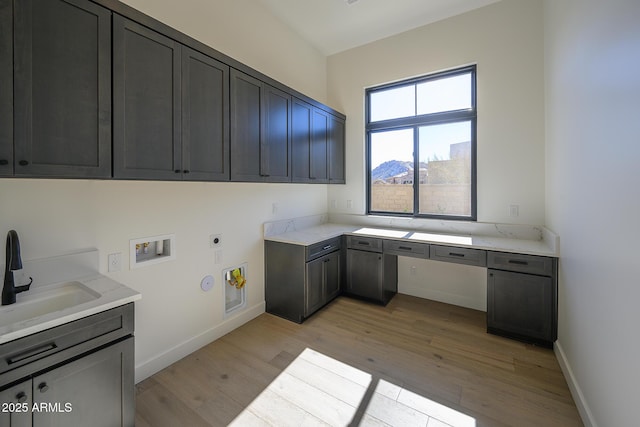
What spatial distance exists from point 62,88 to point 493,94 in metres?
3.77

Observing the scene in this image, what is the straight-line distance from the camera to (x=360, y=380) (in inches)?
82.2

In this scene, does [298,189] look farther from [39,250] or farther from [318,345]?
[39,250]

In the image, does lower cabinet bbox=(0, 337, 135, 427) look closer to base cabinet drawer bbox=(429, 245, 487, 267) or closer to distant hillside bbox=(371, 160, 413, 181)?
base cabinet drawer bbox=(429, 245, 487, 267)

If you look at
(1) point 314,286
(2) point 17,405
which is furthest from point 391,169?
(2) point 17,405

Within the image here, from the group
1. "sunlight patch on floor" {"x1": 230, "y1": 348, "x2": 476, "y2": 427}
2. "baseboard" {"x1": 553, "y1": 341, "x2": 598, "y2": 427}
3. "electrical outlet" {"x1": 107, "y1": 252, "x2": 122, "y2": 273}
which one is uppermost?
"electrical outlet" {"x1": 107, "y1": 252, "x2": 122, "y2": 273}

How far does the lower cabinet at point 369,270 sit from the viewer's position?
132 inches

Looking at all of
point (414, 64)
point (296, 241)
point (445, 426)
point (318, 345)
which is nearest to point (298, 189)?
point (296, 241)

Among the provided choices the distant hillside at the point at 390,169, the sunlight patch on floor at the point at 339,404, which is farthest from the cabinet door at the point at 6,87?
the distant hillside at the point at 390,169

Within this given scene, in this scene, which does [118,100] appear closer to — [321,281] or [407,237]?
[321,281]

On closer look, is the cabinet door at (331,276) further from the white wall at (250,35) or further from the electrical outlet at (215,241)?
the white wall at (250,35)

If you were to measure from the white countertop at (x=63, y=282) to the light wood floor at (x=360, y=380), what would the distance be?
2.97 feet

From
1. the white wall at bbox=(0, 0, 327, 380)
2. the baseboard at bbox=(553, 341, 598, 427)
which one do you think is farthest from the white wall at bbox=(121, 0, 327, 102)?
the baseboard at bbox=(553, 341, 598, 427)

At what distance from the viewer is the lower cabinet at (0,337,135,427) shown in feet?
3.74

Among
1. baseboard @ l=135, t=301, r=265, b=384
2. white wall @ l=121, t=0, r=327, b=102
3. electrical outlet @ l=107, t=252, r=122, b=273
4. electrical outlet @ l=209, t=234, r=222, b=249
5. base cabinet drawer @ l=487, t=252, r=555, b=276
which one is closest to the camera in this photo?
electrical outlet @ l=107, t=252, r=122, b=273
